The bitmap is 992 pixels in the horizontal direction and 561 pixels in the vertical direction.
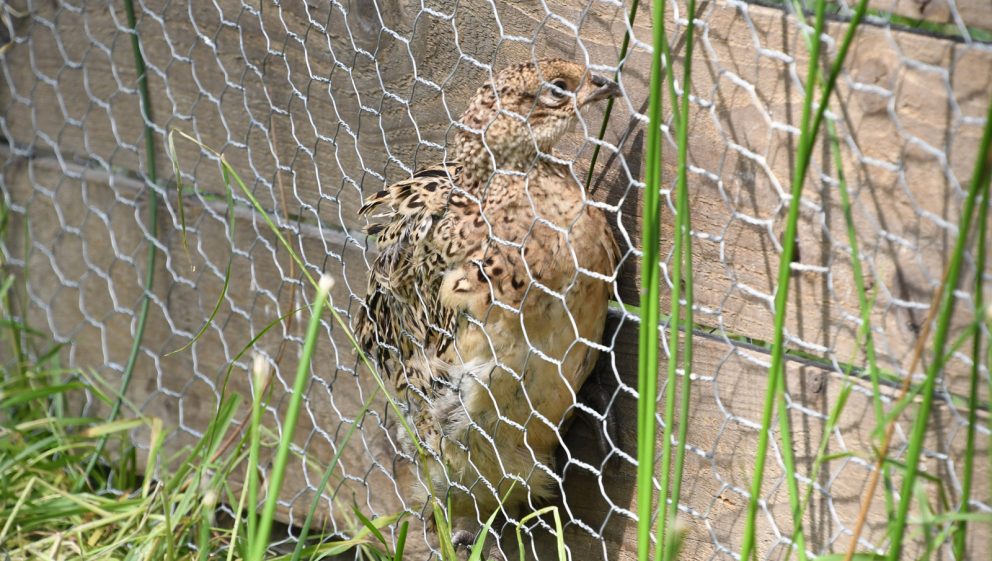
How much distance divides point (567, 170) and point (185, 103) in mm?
1087

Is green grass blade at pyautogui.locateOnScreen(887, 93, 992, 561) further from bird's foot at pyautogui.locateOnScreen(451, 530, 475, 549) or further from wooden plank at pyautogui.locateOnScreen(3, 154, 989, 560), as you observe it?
bird's foot at pyautogui.locateOnScreen(451, 530, 475, 549)

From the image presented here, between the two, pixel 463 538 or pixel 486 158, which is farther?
pixel 463 538

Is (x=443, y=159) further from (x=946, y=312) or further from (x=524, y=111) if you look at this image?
(x=946, y=312)

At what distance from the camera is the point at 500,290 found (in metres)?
1.53

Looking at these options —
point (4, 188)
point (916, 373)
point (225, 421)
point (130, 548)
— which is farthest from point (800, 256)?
point (4, 188)

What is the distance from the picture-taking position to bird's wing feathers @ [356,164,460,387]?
163 cm

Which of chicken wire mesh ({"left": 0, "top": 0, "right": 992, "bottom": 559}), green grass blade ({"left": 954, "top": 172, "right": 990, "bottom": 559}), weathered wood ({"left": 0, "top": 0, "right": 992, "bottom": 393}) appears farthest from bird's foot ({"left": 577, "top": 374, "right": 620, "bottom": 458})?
green grass blade ({"left": 954, "top": 172, "right": 990, "bottom": 559})

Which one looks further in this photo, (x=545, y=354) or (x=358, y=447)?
(x=358, y=447)

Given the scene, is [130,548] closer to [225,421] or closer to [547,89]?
[225,421]

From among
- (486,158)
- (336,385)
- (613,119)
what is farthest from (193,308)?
(613,119)

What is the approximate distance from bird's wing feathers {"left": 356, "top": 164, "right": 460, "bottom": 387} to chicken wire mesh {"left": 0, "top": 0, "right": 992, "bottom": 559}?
0.14 metres

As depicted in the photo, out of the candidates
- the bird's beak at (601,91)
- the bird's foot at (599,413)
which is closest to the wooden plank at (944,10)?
the bird's beak at (601,91)

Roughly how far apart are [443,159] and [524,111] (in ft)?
0.81

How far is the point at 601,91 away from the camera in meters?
1.41
